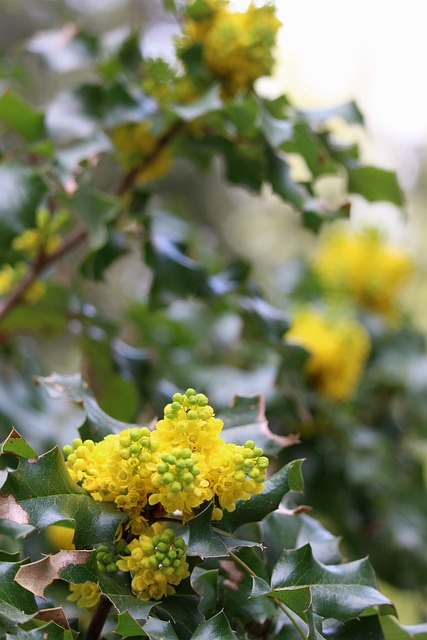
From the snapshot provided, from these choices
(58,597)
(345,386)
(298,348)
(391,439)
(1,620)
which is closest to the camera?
(1,620)

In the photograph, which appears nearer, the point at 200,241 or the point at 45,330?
the point at 45,330

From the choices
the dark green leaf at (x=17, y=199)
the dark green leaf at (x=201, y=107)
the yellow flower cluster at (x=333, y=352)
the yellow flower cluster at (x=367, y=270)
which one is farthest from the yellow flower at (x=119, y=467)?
the yellow flower cluster at (x=367, y=270)

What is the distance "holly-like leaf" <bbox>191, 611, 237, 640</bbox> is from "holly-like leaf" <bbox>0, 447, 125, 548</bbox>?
10 centimetres

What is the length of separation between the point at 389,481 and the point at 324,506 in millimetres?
161

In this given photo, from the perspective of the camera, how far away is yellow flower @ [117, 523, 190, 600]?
0.58 meters

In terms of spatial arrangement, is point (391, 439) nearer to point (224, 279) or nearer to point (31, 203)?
point (224, 279)

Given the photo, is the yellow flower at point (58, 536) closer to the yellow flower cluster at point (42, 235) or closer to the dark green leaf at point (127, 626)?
the yellow flower cluster at point (42, 235)

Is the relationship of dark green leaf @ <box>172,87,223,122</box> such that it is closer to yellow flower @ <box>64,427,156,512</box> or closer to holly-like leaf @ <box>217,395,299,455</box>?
holly-like leaf @ <box>217,395,299,455</box>

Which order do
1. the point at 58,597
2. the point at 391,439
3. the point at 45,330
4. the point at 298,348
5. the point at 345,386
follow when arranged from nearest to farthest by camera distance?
1. the point at 58,597
2. the point at 298,348
3. the point at 45,330
4. the point at 345,386
5. the point at 391,439

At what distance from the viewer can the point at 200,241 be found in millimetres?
2100

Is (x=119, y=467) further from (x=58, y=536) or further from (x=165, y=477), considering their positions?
(x=58, y=536)

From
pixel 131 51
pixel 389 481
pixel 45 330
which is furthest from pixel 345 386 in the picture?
pixel 131 51

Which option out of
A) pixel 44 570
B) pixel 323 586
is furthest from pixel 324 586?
pixel 44 570

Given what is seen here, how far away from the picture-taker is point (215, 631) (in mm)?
568
